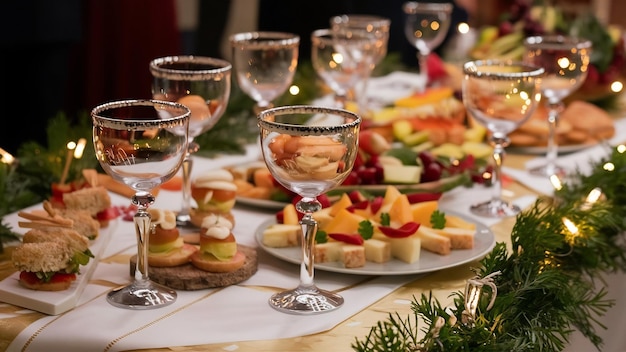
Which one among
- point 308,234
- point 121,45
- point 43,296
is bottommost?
point 121,45

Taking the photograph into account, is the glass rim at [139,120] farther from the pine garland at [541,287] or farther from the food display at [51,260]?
the pine garland at [541,287]

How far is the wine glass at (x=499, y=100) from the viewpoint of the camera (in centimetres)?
181

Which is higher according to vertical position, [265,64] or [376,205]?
[265,64]

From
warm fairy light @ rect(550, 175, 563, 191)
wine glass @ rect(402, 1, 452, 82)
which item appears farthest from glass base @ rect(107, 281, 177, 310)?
wine glass @ rect(402, 1, 452, 82)

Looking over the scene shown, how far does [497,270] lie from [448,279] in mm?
126

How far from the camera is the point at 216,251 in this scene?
148 centimetres

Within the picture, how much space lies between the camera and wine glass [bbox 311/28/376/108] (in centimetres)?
233

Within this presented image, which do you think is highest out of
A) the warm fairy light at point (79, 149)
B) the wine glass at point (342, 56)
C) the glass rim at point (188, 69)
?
the glass rim at point (188, 69)

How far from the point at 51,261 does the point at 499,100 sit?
0.92 metres

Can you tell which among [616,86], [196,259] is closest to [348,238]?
[196,259]

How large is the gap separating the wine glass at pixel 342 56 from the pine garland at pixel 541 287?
0.65 meters

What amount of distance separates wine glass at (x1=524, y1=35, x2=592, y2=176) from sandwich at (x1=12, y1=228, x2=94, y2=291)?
3.99 ft

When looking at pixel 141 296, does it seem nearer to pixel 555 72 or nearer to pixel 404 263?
pixel 404 263

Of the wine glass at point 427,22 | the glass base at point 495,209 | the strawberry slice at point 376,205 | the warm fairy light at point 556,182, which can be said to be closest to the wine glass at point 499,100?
the glass base at point 495,209
